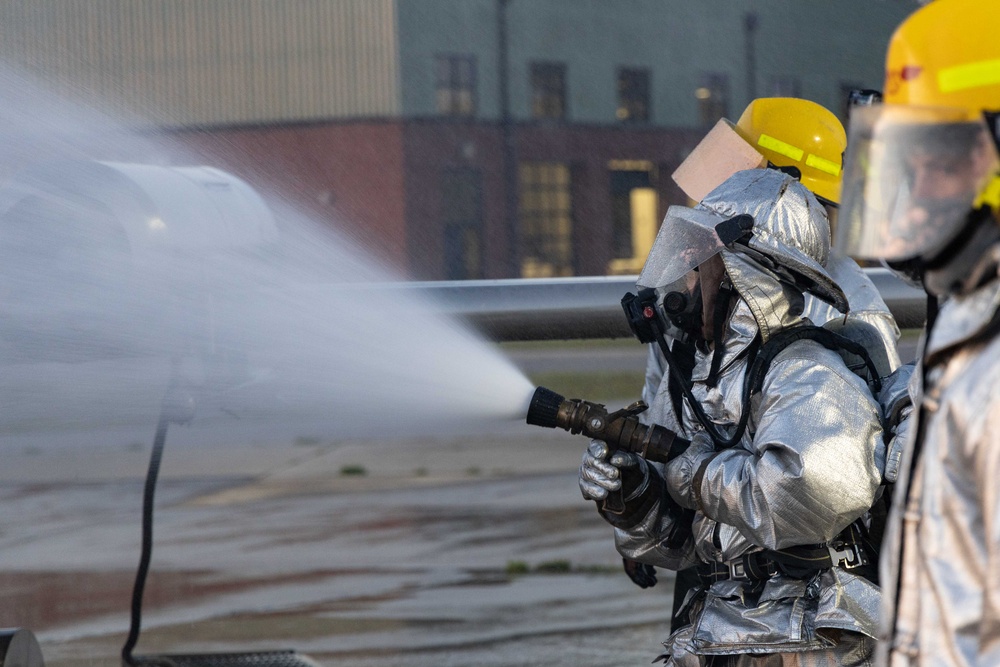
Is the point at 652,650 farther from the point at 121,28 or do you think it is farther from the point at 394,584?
the point at 121,28

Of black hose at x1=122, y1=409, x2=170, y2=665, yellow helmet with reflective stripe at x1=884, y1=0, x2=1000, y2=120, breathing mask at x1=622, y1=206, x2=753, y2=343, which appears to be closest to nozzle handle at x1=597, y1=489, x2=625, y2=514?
breathing mask at x1=622, y1=206, x2=753, y2=343

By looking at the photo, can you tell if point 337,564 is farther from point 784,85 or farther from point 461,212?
point 784,85

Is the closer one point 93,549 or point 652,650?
point 652,650

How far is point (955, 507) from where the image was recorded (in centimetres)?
131

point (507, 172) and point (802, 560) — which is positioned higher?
point (507, 172)

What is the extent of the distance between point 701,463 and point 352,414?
1.16 metres

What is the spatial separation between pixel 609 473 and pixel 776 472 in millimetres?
344

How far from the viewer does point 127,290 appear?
324cm

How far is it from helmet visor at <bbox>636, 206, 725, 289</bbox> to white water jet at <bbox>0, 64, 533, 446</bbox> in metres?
0.54

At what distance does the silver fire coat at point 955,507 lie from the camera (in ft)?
4.15

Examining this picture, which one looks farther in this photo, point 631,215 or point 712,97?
point 631,215

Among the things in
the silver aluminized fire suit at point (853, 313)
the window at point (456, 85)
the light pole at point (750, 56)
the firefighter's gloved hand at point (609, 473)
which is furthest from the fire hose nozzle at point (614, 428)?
the light pole at point (750, 56)

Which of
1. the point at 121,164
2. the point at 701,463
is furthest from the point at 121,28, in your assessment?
the point at 701,463

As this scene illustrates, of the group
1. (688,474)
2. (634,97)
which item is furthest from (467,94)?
(688,474)
